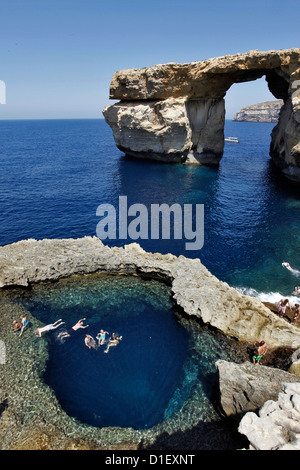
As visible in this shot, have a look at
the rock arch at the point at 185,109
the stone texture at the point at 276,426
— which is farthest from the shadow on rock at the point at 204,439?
the rock arch at the point at 185,109

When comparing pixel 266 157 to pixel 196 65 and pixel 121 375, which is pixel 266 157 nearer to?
pixel 196 65

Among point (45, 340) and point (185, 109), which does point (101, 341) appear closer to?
point (45, 340)

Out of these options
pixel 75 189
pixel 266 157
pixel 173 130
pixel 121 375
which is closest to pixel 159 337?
pixel 121 375

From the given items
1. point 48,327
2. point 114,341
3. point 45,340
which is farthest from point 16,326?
point 114,341

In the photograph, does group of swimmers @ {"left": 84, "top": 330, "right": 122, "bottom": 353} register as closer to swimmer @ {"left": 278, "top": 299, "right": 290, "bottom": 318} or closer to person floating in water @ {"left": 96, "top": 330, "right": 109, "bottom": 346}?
person floating in water @ {"left": 96, "top": 330, "right": 109, "bottom": 346}

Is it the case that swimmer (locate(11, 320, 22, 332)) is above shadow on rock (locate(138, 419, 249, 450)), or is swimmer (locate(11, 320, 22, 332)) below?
above

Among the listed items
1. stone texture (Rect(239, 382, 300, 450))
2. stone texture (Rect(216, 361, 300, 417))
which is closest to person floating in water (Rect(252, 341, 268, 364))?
stone texture (Rect(216, 361, 300, 417))
